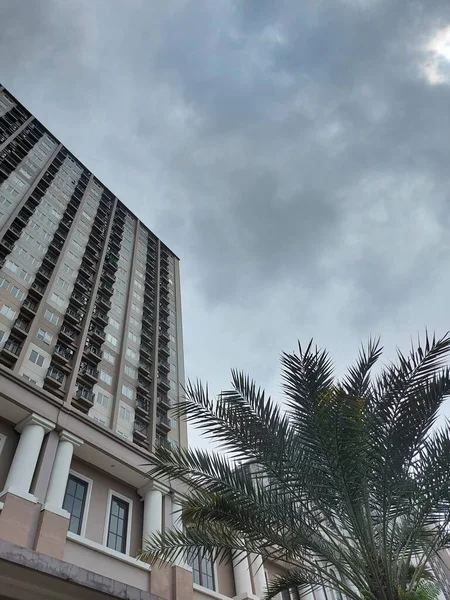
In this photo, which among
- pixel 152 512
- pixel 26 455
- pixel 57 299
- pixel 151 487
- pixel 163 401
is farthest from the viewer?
pixel 163 401

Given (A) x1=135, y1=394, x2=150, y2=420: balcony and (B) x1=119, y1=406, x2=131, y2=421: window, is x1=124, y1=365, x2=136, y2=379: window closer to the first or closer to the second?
(A) x1=135, y1=394, x2=150, y2=420: balcony

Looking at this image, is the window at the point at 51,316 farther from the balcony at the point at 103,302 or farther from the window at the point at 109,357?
the balcony at the point at 103,302

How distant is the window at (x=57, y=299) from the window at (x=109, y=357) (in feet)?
14.9

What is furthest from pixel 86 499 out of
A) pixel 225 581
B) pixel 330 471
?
pixel 330 471

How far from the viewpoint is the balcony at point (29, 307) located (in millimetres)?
28500

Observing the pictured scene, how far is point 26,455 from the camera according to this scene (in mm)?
13922

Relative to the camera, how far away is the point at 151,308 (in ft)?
137

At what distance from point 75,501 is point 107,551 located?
7.53 ft

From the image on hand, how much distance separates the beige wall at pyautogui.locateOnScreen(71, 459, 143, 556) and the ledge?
2.31ft

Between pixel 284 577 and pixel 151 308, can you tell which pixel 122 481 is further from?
pixel 151 308

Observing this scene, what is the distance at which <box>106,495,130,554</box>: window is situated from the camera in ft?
49.6

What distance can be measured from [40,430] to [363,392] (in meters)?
10.5

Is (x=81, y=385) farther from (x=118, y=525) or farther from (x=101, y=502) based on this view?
(x=118, y=525)

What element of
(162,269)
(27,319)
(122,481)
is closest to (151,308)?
(162,269)
